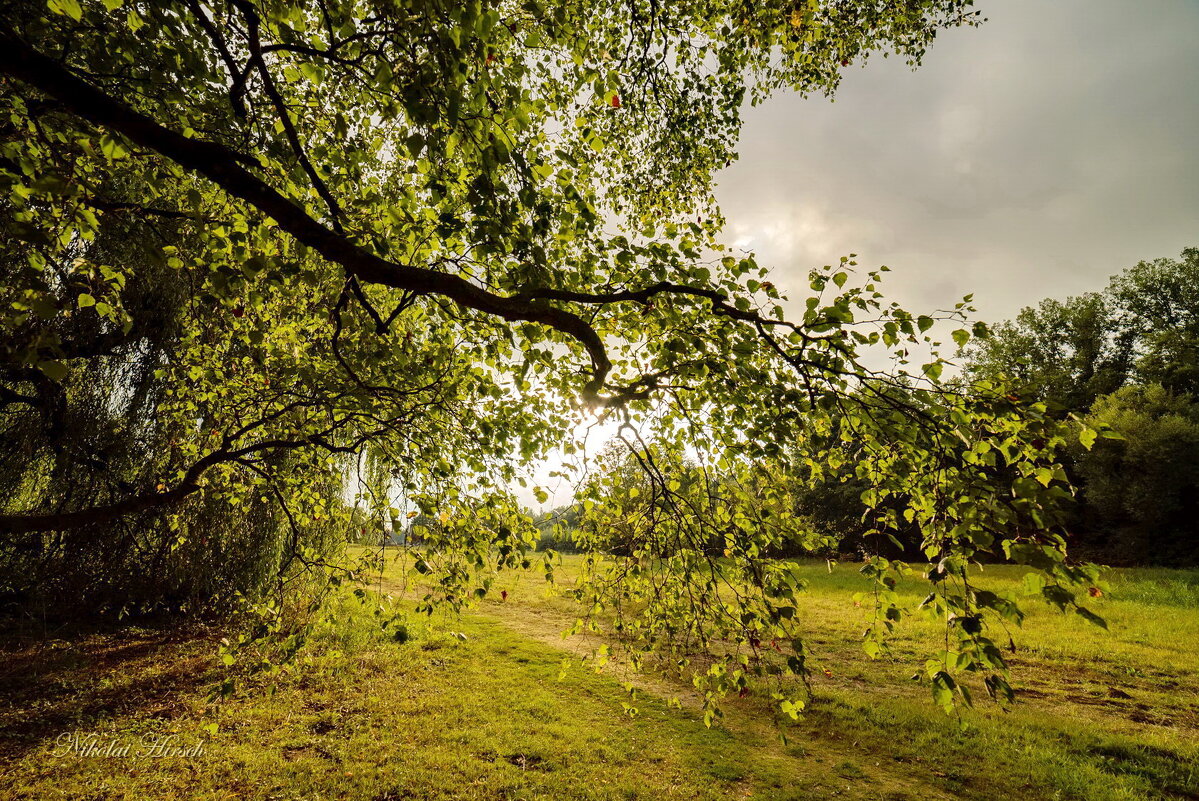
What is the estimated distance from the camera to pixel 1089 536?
33.6m

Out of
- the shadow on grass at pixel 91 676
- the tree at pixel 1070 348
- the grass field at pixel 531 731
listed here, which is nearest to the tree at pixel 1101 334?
the tree at pixel 1070 348

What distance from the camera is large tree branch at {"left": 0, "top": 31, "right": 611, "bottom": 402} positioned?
248 cm

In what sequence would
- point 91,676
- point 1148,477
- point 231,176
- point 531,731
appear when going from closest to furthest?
point 231,176
point 531,731
point 91,676
point 1148,477

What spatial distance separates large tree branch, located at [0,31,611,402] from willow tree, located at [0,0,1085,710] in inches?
0.7

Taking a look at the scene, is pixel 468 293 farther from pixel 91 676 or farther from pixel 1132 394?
pixel 1132 394

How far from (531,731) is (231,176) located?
8.68m

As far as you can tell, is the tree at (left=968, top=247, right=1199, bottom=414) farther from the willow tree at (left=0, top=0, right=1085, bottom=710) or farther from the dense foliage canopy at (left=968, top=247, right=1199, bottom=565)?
the willow tree at (left=0, top=0, right=1085, bottom=710)

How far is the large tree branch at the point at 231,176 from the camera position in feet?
8.14

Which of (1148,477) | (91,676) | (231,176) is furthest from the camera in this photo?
(1148,477)

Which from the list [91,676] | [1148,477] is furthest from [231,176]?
[1148,477]

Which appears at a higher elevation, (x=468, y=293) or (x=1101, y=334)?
(x=1101, y=334)

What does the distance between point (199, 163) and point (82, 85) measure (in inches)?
22.6

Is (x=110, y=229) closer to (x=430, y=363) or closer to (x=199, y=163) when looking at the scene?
(x=430, y=363)

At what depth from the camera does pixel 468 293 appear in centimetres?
320
